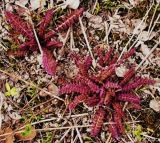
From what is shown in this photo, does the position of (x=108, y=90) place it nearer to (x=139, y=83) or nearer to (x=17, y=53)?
(x=139, y=83)

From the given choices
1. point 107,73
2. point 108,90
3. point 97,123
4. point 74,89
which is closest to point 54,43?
point 74,89

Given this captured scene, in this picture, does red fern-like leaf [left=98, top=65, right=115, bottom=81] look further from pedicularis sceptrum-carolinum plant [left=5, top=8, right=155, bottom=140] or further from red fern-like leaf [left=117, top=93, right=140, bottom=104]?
red fern-like leaf [left=117, top=93, right=140, bottom=104]

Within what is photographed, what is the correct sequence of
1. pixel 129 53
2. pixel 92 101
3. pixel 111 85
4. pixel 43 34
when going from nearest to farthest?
pixel 111 85 < pixel 92 101 < pixel 129 53 < pixel 43 34

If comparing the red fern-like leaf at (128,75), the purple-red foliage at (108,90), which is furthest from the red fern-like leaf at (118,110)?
the red fern-like leaf at (128,75)

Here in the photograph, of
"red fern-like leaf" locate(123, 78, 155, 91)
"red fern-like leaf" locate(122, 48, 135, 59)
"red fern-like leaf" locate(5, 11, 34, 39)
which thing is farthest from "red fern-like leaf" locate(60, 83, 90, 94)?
"red fern-like leaf" locate(5, 11, 34, 39)

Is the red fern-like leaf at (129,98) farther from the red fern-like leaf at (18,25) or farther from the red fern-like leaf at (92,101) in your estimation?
the red fern-like leaf at (18,25)

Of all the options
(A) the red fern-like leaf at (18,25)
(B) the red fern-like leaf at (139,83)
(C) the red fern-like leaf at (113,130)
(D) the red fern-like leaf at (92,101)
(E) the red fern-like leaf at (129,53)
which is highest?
(A) the red fern-like leaf at (18,25)

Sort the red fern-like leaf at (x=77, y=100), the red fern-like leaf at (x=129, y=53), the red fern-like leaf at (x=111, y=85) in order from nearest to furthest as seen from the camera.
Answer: the red fern-like leaf at (x=111, y=85)
the red fern-like leaf at (x=77, y=100)
the red fern-like leaf at (x=129, y=53)
